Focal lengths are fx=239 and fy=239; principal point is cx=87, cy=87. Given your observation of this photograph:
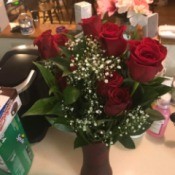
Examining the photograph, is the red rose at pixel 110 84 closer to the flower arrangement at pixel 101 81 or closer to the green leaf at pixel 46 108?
the flower arrangement at pixel 101 81

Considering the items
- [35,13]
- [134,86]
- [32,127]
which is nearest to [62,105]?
[134,86]

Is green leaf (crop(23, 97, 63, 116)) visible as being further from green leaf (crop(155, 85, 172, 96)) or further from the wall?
the wall

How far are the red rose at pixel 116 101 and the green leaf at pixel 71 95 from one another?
0.06m

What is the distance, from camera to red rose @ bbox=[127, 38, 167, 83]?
391mm

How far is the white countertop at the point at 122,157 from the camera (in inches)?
27.8

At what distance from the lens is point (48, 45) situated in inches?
19.4

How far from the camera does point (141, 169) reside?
704 millimetres

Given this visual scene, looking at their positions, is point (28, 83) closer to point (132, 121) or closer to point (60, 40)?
point (60, 40)

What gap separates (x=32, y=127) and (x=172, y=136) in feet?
1.51

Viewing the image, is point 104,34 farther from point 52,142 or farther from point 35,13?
point 35,13

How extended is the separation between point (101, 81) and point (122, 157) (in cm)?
38

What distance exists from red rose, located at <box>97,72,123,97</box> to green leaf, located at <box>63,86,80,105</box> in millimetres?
44

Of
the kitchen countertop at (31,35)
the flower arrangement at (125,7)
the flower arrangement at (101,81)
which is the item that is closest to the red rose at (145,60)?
the flower arrangement at (101,81)

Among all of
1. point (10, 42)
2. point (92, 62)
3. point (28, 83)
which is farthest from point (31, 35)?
point (92, 62)
